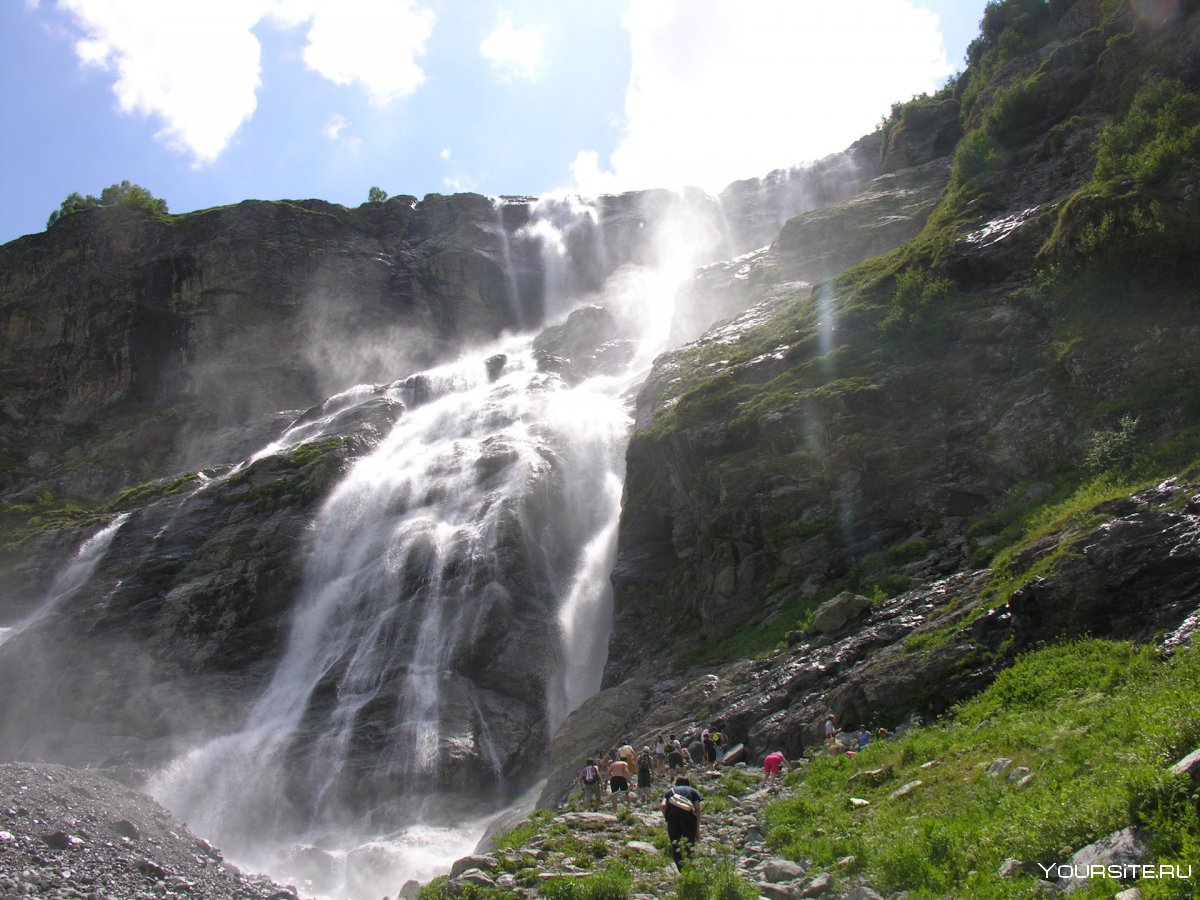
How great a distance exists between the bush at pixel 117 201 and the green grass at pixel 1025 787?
93.5 meters

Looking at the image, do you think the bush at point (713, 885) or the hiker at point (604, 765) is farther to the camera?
the hiker at point (604, 765)

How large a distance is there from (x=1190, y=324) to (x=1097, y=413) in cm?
364

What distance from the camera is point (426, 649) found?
3441 cm

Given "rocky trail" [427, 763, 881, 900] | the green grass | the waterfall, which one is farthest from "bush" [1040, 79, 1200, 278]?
the waterfall

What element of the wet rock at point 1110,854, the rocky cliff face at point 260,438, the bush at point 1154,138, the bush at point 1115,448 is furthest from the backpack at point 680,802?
the bush at point 1154,138

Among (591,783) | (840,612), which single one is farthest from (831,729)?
(840,612)

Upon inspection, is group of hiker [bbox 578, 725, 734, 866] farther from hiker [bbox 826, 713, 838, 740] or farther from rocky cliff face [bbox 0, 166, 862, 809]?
rocky cliff face [bbox 0, 166, 862, 809]

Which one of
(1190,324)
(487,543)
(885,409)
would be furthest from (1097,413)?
(487,543)

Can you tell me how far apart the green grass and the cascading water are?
15.7 m

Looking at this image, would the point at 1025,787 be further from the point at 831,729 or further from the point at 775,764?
the point at 831,729

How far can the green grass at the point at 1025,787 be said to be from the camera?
7.09 m

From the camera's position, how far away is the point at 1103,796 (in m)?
7.30

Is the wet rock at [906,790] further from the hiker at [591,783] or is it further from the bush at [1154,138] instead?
the bush at [1154,138]

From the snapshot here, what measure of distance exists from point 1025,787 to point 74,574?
50771mm
